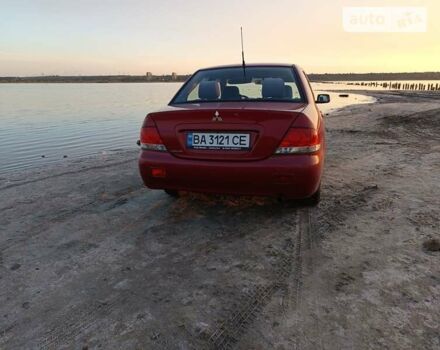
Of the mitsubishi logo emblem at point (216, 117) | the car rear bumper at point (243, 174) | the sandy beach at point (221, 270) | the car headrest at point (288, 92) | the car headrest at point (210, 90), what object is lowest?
the sandy beach at point (221, 270)

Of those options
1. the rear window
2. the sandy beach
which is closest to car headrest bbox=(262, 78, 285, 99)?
the rear window

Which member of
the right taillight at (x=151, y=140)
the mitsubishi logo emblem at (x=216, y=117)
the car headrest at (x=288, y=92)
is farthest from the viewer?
the car headrest at (x=288, y=92)

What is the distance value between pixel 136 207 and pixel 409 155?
5562mm

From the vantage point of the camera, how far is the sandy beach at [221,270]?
227cm

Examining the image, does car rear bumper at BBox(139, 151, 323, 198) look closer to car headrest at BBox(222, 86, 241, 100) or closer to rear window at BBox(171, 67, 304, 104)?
rear window at BBox(171, 67, 304, 104)

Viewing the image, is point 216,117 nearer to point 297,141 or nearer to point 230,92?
point 297,141

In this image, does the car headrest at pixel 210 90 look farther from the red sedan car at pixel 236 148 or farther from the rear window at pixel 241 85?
the red sedan car at pixel 236 148

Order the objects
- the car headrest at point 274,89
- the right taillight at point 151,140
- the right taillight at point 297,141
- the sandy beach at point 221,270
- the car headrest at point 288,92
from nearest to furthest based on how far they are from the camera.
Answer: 1. the sandy beach at point 221,270
2. the right taillight at point 297,141
3. the right taillight at point 151,140
4. the car headrest at point 274,89
5. the car headrest at point 288,92

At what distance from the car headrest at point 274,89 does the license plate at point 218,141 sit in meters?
0.96

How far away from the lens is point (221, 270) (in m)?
3.02

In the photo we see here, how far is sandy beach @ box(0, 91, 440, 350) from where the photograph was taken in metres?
2.27

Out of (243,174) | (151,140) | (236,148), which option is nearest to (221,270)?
(243,174)

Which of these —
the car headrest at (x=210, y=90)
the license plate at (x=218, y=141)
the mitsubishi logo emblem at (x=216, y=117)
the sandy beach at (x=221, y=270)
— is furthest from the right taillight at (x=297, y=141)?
the car headrest at (x=210, y=90)

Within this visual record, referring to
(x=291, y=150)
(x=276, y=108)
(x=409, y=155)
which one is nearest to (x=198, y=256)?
(x=291, y=150)
